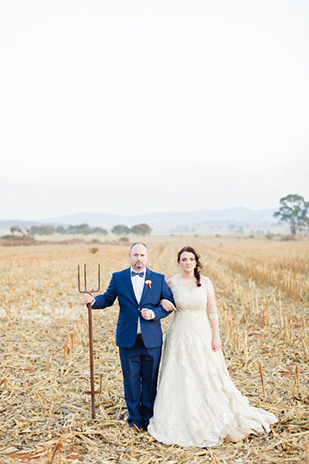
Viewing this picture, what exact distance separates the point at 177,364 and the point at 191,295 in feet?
2.51

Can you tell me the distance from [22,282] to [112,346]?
9.19 m

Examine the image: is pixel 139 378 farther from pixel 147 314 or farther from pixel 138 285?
pixel 138 285

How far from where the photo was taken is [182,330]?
Answer: 14.9 ft

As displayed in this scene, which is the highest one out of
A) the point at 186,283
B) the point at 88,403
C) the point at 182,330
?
the point at 186,283

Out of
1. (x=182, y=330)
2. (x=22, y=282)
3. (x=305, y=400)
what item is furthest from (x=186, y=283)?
(x=22, y=282)

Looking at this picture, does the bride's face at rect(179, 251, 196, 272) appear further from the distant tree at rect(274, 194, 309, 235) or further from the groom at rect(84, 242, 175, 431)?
the distant tree at rect(274, 194, 309, 235)

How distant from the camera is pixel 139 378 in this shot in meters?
4.63

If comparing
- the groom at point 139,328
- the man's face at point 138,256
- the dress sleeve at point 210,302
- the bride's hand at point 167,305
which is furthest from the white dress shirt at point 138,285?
the dress sleeve at point 210,302

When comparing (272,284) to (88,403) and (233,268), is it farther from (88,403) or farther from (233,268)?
(88,403)

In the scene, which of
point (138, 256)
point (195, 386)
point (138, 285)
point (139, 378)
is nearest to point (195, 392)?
point (195, 386)

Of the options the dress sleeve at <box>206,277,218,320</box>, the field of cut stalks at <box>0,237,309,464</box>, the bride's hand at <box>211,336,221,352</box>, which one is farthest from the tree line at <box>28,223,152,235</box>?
the bride's hand at <box>211,336,221,352</box>

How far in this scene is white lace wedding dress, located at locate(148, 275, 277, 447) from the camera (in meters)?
4.27

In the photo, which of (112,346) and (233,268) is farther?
(233,268)

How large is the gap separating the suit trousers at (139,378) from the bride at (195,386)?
139mm
